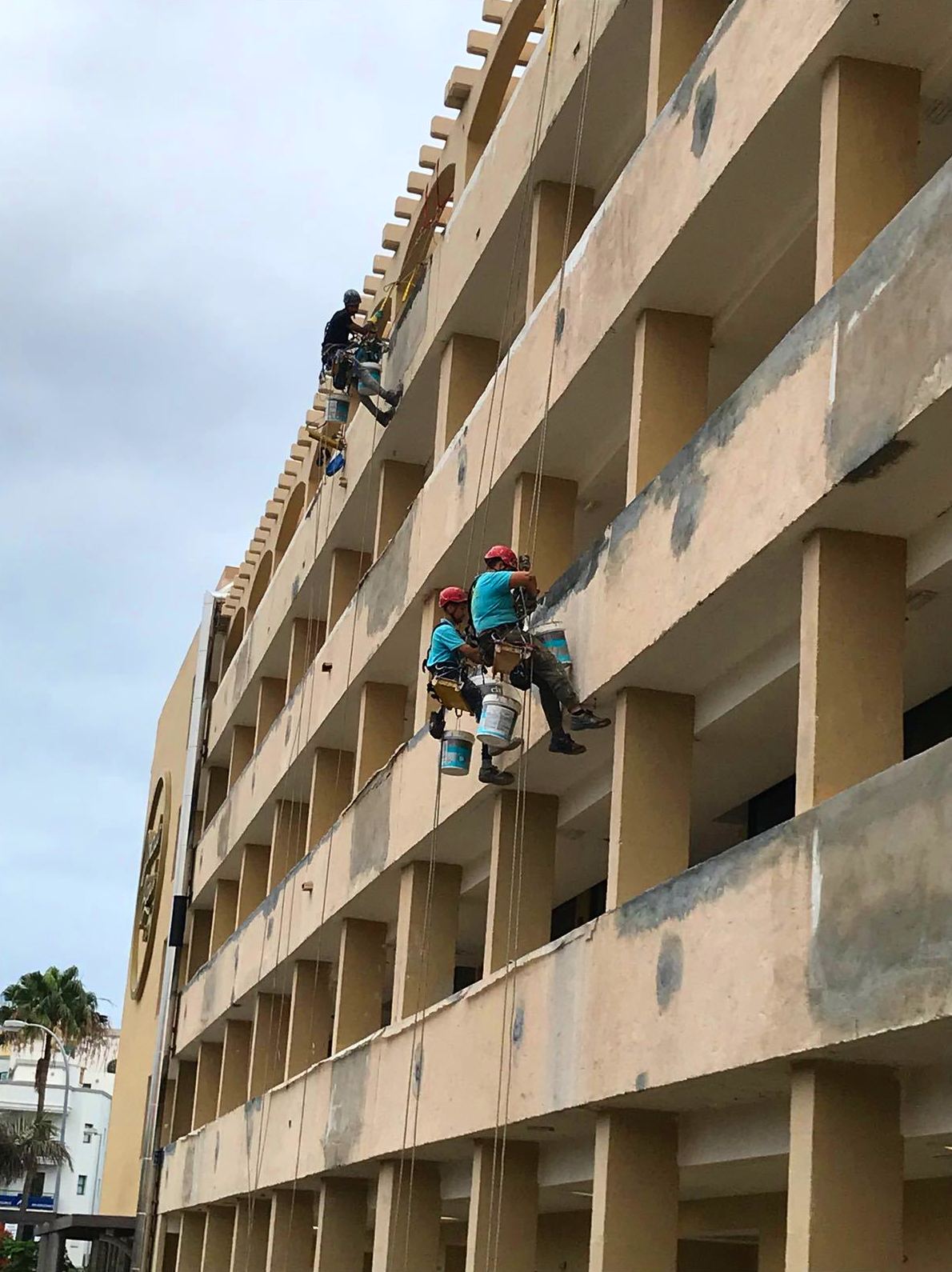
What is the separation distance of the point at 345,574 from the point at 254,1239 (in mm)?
9971

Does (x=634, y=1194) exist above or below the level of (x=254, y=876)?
below

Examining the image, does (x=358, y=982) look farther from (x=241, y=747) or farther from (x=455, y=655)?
(x=241, y=747)

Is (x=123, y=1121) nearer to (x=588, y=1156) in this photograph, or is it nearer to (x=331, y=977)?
(x=331, y=977)

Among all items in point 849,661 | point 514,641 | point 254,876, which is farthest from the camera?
point 254,876

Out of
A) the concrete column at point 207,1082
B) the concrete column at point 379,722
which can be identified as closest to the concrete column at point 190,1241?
the concrete column at point 207,1082

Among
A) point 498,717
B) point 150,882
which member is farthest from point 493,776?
point 150,882

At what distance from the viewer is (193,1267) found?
33.0 m

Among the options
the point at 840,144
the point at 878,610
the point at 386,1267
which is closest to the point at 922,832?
the point at 878,610

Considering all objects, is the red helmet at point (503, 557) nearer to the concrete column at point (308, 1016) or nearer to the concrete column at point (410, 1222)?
the concrete column at point (410, 1222)

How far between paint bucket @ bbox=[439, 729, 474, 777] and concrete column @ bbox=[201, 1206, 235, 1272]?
16347mm

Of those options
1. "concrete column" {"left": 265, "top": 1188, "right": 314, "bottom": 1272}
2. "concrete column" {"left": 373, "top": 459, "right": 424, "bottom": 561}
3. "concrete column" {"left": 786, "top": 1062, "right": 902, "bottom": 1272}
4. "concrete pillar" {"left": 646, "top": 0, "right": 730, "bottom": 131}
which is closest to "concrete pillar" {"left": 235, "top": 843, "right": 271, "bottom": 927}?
"concrete column" {"left": 265, "top": 1188, "right": 314, "bottom": 1272}

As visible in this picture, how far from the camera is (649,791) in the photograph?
14164mm

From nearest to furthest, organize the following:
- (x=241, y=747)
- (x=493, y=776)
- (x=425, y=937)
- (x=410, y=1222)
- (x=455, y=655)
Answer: (x=455, y=655)
(x=493, y=776)
(x=410, y=1222)
(x=425, y=937)
(x=241, y=747)

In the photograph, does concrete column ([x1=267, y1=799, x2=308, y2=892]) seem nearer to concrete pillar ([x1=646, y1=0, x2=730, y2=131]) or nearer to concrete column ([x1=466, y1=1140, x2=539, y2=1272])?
concrete column ([x1=466, y1=1140, x2=539, y2=1272])
